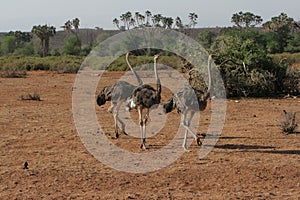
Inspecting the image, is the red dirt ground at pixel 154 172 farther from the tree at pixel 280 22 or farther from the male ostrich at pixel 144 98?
the tree at pixel 280 22

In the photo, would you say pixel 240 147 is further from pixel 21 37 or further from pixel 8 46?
pixel 21 37

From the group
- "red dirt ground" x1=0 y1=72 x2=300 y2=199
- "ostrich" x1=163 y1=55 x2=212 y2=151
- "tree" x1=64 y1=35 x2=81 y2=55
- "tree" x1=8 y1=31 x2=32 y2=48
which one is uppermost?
"tree" x1=8 y1=31 x2=32 y2=48

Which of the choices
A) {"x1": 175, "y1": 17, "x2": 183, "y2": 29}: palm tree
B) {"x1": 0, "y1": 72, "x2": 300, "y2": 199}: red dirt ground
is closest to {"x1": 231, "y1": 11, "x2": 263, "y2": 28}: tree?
{"x1": 175, "y1": 17, "x2": 183, "y2": 29}: palm tree

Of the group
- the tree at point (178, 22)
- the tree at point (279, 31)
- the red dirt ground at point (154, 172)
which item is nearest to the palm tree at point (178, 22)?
the tree at point (178, 22)

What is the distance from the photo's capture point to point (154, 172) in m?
7.22

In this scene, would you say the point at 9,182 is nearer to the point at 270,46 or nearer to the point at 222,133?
the point at 222,133

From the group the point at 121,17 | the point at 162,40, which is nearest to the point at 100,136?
the point at 162,40

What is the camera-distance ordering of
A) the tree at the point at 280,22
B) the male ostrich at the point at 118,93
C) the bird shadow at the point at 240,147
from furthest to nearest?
1. the tree at the point at 280,22
2. the male ostrich at the point at 118,93
3. the bird shadow at the point at 240,147

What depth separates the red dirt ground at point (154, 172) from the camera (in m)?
6.36

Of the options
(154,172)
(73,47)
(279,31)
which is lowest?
(154,172)

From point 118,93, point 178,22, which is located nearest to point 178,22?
point 178,22

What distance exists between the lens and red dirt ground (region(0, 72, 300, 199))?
6363 mm

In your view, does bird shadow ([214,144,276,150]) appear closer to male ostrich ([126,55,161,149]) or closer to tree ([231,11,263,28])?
male ostrich ([126,55,161,149])

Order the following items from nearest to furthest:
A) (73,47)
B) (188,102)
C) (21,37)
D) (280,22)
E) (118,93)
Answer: (188,102) < (118,93) < (280,22) < (73,47) < (21,37)
